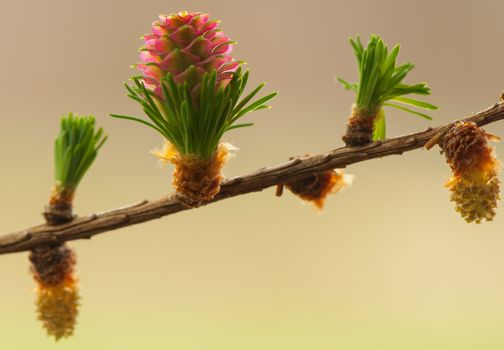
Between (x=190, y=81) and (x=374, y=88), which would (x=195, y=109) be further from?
(x=374, y=88)

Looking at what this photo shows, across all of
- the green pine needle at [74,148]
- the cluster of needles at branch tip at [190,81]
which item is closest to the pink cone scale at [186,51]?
the cluster of needles at branch tip at [190,81]

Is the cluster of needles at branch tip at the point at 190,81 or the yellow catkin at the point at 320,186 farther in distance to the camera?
the yellow catkin at the point at 320,186

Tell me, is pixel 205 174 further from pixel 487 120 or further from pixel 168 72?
pixel 487 120

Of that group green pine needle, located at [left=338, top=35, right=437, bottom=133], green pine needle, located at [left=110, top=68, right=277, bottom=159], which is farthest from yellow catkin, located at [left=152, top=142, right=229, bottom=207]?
green pine needle, located at [left=338, top=35, right=437, bottom=133]

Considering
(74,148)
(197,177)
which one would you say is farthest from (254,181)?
(74,148)

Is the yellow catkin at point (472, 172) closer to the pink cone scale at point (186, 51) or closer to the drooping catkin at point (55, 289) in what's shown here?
the pink cone scale at point (186, 51)

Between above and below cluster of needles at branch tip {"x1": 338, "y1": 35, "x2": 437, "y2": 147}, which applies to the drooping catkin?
below

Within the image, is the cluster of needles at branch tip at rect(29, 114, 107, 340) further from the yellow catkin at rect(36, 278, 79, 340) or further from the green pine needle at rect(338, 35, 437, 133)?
the green pine needle at rect(338, 35, 437, 133)

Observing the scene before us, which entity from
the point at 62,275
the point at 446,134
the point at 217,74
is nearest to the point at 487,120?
the point at 446,134
